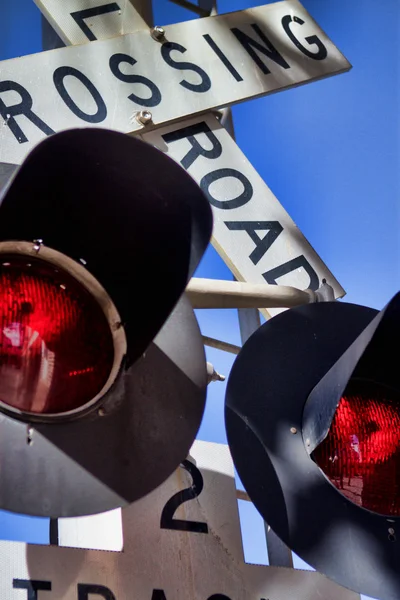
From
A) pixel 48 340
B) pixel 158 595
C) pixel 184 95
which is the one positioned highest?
pixel 184 95

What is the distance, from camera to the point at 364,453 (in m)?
1.49

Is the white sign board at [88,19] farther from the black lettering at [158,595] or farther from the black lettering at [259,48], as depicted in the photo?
the black lettering at [158,595]

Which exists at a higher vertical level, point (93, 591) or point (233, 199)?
point (233, 199)

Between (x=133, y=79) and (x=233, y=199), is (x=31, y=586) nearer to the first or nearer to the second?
(x=233, y=199)

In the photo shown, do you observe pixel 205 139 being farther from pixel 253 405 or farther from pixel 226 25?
pixel 253 405

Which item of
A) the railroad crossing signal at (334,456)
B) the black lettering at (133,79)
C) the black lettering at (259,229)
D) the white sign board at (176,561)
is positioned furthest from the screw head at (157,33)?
the railroad crossing signal at (334,456)

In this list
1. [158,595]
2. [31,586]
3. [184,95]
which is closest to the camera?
[31,586]

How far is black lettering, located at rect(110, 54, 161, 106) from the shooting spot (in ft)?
7.62

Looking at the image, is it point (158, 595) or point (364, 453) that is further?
point (158, 595)

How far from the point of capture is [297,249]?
2.31m

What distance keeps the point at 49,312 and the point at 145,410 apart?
21cm

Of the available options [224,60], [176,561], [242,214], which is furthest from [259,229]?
[176,561]

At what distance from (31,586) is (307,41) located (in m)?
1.80

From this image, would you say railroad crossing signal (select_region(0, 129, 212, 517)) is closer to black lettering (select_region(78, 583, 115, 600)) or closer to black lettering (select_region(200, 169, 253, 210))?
black lettering (select_region(78, 583, 115, 600))
